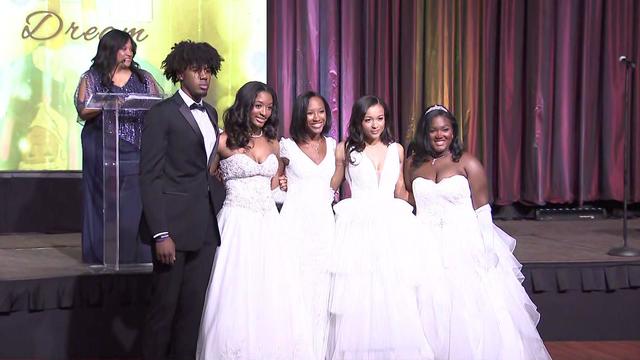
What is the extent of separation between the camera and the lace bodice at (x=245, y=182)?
4.14 m

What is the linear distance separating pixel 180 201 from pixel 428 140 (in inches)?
49.7

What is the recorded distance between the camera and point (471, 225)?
4.40m

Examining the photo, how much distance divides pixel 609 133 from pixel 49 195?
4.76 meters

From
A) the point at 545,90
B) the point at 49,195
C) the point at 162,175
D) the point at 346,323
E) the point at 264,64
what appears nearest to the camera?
the point at 162,175

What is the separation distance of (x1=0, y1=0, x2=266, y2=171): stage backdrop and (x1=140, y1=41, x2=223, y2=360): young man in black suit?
3.71m

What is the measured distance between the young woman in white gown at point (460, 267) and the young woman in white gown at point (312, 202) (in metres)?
0.44

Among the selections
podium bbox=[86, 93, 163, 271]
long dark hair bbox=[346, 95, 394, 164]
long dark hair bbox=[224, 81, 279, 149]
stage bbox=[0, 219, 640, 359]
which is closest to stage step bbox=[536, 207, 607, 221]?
stage bbox=[0, 219, 640, 359]

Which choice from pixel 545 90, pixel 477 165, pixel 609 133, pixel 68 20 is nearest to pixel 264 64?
pixel 68 20

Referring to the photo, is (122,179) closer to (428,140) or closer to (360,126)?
(360,126)

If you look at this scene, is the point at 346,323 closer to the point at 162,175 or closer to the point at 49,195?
the point at 162,175

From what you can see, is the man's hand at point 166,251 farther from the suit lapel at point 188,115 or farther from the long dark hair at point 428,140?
the long dark hair at point 428,140

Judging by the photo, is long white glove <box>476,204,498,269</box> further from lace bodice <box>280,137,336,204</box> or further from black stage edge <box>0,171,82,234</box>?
black stage edge <box>0,171,82,234</box>

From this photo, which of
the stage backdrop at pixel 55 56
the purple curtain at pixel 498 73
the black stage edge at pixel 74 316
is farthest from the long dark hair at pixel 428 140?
the stage backdrop at pixel 55 56

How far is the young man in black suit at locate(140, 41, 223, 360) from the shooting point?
3.76 m
